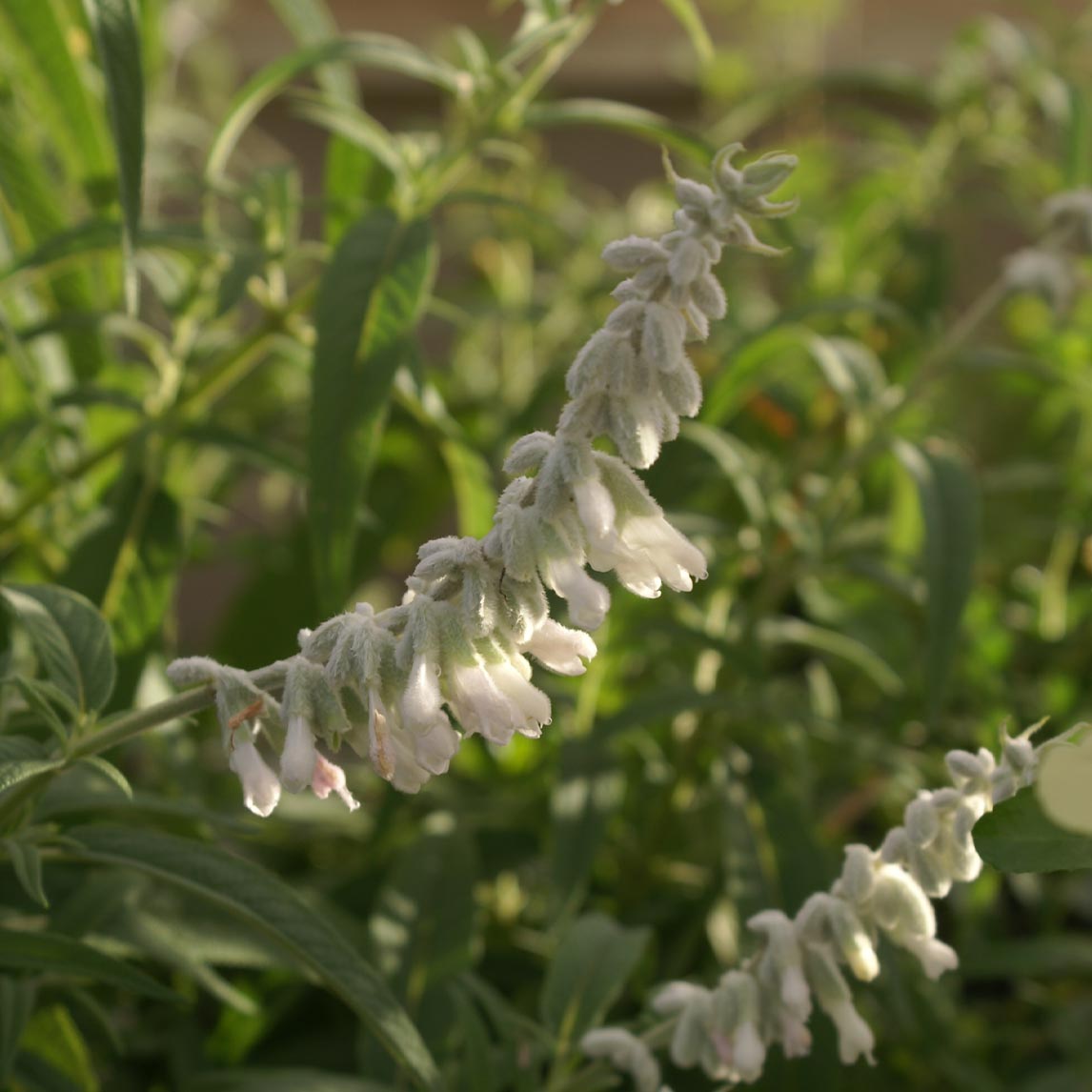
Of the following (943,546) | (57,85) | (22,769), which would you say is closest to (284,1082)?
(22,769)

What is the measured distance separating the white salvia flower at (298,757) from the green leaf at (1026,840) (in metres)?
0.16

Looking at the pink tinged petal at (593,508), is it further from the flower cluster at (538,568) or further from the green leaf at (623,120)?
the green leaf at (623,120)

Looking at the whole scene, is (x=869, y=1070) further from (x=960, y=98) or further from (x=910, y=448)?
(x=960, y=98)

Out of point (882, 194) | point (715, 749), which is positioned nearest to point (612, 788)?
point (715, 749)

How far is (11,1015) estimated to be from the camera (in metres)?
0.46

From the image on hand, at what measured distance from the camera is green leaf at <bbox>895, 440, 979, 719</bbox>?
585 mm

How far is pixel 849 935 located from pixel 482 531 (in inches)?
11.2

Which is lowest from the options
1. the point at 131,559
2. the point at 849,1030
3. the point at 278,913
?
the point at 849,1030

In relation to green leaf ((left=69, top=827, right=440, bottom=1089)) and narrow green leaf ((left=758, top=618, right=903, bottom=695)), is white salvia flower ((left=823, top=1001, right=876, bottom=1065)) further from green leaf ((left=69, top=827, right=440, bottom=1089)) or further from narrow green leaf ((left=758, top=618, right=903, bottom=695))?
narrow green leaf ((left=758, top=618, right=903, bottom=695))

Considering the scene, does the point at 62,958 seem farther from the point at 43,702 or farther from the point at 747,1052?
the point at 747,1052

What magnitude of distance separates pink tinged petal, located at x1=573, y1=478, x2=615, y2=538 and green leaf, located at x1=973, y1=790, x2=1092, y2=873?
124 millimetres

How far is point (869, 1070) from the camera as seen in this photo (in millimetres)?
680

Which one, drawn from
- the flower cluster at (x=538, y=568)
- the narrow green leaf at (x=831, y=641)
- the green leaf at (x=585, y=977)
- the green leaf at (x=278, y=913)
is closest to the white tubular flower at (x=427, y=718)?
the flower cluster at (x=538, y=568)

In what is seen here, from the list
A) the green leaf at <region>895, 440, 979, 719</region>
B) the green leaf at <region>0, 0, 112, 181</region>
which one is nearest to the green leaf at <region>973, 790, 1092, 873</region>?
the green leaf at <region>895, 440, 979, 719</region>
